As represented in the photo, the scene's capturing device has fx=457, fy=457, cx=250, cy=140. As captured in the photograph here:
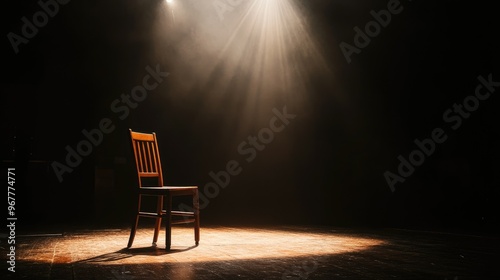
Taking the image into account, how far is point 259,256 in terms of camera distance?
2990 mm

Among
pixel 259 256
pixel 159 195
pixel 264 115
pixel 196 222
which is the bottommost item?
pixel 259 256

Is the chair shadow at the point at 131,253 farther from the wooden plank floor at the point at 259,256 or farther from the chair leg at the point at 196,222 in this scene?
the chair leg at the point at 196,222

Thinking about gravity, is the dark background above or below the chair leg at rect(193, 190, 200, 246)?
above

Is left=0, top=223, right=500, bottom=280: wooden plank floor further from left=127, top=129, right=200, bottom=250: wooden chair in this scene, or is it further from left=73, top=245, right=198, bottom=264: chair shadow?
left=127, top=129, right=200, bottom=250: wooden chair

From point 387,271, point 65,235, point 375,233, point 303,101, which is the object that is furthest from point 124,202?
point 387,271

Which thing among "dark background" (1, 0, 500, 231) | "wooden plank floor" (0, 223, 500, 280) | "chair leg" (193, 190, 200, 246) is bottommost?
"wooden plank floor" (0, 223, 500, 280)

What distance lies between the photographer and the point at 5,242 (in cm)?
369

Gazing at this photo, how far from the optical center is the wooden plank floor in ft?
7.89

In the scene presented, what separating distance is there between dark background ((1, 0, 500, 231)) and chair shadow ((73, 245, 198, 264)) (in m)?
2.96

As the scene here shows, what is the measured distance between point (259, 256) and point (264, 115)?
493 cm

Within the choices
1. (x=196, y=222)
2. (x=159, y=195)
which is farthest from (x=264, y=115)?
(x=159, y=195)

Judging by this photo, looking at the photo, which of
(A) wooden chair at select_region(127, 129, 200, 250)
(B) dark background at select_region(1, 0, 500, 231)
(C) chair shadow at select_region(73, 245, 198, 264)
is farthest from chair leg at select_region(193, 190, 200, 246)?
(B) dark background at select_region(1, 0, 500, 231)

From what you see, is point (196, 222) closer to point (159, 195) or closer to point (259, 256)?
point (159, 195)

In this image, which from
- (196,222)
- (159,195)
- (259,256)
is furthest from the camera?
(196,222)
